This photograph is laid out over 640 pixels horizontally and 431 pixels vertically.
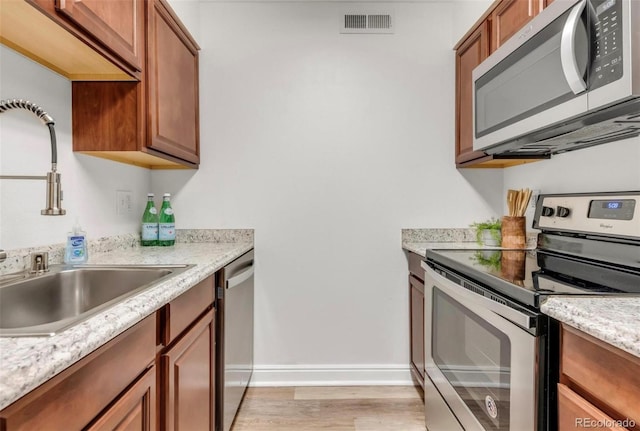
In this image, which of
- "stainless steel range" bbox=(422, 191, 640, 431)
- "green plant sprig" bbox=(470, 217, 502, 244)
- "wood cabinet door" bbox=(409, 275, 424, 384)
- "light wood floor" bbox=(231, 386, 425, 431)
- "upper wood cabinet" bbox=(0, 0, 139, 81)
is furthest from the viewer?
"green plant sprig" bbox=(470, 217, 502, 244)

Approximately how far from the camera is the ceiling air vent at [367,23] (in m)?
2.29

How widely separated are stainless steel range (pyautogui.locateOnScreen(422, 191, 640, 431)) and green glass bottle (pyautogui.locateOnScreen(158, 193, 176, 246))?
1.41 m

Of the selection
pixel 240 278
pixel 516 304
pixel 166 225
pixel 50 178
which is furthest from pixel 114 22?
pixel 516 304

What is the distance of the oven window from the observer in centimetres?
107

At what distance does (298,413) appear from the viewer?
77.4 inches

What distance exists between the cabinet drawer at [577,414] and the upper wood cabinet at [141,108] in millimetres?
1676

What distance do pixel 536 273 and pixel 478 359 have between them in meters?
0.34

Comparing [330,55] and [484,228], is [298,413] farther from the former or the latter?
[330,55]

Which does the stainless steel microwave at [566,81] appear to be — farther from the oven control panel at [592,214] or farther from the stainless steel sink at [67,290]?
the stainless steel sink at [67,290]

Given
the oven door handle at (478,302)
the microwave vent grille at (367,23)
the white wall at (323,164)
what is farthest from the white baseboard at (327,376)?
the microwave vent grille at (367,23)

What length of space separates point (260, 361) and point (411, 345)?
94 centimetres

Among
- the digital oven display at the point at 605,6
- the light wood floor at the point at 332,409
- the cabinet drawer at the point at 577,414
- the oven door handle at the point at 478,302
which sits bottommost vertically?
the light wood floor at the point at 332,409

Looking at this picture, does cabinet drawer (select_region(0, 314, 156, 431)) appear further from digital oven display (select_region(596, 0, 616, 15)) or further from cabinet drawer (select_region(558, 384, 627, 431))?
digital oven display (select_region(596, 0, 616, 15))

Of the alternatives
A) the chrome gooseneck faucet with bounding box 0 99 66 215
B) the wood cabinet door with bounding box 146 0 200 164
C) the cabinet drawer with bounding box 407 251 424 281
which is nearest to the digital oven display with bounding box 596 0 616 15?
the cabinet drawer with bounding box 407 251 424 281
